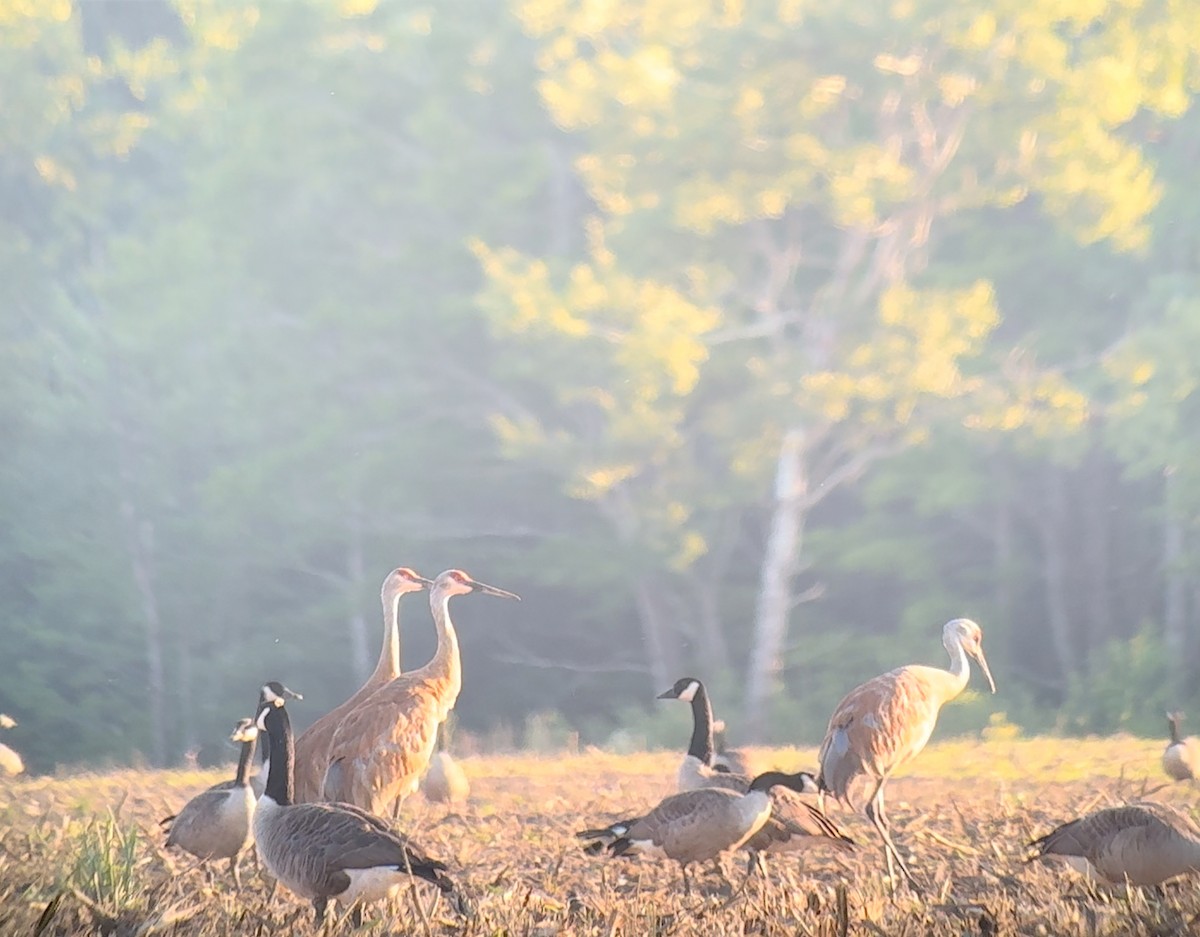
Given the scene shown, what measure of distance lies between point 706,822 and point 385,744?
1.19 meters

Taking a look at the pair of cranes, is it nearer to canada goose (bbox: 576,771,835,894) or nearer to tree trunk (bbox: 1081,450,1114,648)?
canada goose (bbox: 576,771,835,894)

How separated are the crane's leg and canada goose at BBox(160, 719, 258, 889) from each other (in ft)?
6.82

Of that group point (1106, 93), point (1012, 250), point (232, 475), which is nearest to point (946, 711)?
point (1012, 250)

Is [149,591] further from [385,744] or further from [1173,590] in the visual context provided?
[385,744]

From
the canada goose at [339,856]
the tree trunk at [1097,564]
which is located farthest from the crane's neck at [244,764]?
the tree trunk at [1097,564]

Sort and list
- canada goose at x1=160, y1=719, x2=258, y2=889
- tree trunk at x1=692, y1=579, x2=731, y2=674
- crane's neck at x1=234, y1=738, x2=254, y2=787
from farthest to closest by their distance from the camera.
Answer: tree trunk at x1=692, y1=579, x2=731, y2=674 < crane's neck at x1=234, y1=738, x2=254, y2=787 < canada goose at x1=160, y1=719, x2=258, y2=889

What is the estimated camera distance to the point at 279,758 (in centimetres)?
491

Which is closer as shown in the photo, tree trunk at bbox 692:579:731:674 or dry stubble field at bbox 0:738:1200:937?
dry stubble field at bbox 0:738:1200:937

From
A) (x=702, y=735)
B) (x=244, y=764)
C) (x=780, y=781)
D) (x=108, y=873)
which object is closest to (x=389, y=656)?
(x=244, y=764)

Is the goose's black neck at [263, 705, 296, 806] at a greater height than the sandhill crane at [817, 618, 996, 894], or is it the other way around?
the sandhill crane at [817, 618, 996, 894]

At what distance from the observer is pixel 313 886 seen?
4.45 meters

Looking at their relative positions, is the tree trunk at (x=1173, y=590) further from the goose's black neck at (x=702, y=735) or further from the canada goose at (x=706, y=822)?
the canada goose at (x=706, y=822)

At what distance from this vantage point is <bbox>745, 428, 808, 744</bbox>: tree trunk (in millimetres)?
12164

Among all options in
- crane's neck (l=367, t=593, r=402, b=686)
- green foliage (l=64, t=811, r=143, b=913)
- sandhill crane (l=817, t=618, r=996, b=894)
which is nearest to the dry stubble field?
green foliage (l=64, t=811, r=143, b=913)
